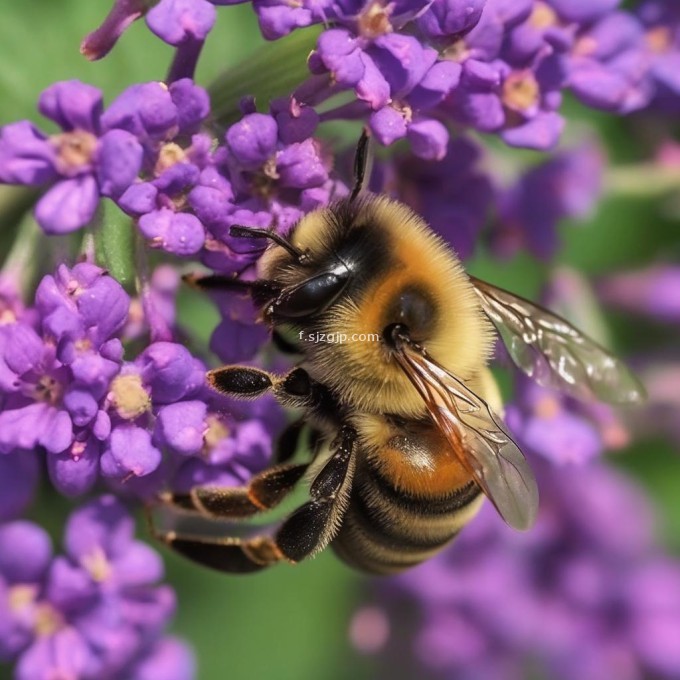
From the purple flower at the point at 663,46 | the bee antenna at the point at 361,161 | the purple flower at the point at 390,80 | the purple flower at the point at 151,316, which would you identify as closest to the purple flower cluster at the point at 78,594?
the purple flower at the point at 151,316

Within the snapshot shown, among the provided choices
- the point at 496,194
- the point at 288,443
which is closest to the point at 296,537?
the point at 288,443

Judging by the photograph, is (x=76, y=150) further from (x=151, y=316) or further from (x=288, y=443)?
(x=288, y=443)

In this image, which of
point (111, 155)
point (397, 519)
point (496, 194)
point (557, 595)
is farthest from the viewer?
point (557, 595)

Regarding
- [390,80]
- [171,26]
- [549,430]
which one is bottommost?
[549,430]

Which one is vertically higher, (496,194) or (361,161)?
(361,161)

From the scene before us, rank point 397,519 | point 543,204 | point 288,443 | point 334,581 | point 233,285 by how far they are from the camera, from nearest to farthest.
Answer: point 233,285
point 397,519
point 288,443
point 543,204
point 334,581

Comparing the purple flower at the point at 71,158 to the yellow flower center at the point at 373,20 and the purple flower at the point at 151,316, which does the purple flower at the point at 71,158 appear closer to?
the purple flower at the point at 151,316
